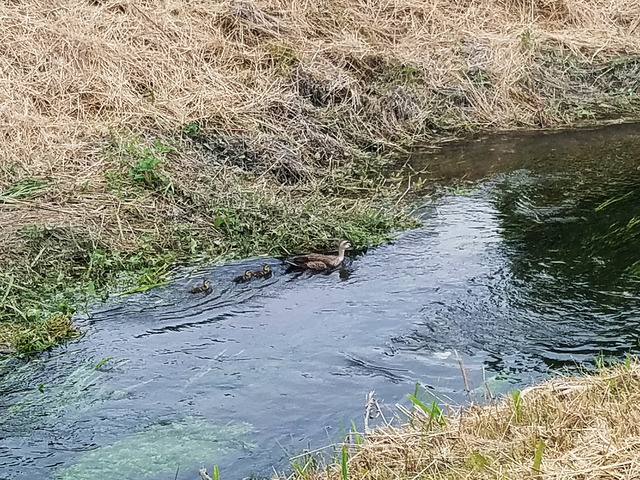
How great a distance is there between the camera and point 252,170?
28.3 ft

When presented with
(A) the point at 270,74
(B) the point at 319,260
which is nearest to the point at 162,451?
(B) the point at 319,260

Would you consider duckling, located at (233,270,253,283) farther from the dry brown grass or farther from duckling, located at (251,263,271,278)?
the dry brown grass

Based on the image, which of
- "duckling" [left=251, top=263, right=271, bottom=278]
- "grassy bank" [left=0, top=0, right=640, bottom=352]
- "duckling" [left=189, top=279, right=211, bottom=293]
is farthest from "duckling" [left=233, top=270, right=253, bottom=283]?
"grassy bank" [left=0, top=0, right=640, bottom=352]

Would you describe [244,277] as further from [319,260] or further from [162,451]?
[162,451]

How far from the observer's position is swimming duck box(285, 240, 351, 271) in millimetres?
6500

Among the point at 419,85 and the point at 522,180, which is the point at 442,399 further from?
the point at 419,85

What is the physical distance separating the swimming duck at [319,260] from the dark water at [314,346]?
0.12 meters

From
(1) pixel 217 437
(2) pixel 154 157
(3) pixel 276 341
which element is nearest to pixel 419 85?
(2) pixel 154 157

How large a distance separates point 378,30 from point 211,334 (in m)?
7.31

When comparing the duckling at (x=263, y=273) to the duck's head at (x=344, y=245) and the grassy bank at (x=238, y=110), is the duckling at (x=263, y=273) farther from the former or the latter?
the duck's head at (x=344, y=245)

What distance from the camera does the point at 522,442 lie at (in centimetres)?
328

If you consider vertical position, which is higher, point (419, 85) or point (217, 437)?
point (419, 85)

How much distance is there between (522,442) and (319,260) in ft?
11.2

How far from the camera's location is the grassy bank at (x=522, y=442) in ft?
9.73
